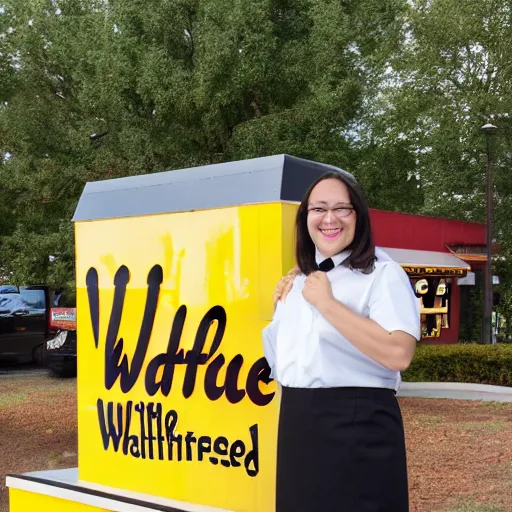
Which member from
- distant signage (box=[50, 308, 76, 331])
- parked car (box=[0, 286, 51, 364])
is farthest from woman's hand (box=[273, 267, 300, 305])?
parked car (box=[0, 286, 51, 364])

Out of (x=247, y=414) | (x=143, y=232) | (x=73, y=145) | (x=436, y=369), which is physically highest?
(x=73, y=145)

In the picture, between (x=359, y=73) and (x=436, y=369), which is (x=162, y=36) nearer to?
(x=359, y=73)

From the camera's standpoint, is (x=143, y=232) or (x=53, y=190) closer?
(x=143, y=232)

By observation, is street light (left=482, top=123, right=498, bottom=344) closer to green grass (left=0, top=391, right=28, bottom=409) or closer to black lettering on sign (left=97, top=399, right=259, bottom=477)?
green grass (left=0, top=391, right=28, bottom=409)

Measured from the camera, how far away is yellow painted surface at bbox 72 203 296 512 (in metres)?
3.59

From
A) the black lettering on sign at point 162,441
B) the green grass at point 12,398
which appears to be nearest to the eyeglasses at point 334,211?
the black lettering on sign at point 162,441

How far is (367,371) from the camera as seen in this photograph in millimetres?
2576

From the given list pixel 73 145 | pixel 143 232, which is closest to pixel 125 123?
pixel 73 145

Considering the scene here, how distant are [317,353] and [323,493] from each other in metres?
0.43

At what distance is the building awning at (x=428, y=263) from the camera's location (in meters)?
22.1

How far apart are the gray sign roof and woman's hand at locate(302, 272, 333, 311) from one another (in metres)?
0.76

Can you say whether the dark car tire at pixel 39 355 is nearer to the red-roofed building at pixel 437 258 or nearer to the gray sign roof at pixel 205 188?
the red-roofed building at pixel 437 258

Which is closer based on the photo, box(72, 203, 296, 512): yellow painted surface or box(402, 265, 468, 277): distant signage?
box(72, 203, 296, 512): yellow painted surface

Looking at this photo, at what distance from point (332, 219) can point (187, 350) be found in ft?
4.68
